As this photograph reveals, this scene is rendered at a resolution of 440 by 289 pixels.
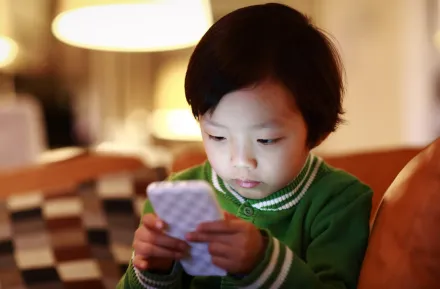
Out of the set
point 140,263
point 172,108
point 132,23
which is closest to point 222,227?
point 140,263

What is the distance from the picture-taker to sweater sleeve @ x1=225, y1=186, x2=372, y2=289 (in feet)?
2.28

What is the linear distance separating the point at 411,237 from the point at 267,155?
0.19 m

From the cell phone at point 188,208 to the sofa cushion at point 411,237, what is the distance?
185mm

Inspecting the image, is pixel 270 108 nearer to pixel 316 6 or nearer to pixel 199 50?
pixel 199 50

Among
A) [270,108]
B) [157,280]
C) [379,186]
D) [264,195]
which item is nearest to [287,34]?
[270,108]

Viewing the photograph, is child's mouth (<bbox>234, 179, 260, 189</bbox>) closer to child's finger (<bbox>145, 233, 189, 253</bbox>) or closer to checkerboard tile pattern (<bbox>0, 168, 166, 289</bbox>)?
child's finger (<bbox>145, 233, 189, 253</bbox>)

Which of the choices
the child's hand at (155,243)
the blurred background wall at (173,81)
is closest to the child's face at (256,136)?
the child's hand at (155,243)

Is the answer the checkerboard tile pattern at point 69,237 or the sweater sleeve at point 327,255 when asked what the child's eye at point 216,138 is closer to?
the sweater sleeve at point 327,255

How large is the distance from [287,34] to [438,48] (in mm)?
2133

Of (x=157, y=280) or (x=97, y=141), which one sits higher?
(x=157, y=280)

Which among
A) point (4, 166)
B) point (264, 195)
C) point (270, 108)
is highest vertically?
point (270, 108)

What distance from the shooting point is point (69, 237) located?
1317mm

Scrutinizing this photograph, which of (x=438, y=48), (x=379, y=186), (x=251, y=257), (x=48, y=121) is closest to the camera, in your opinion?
(x=251, y=257)

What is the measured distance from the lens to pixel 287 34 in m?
0.74
